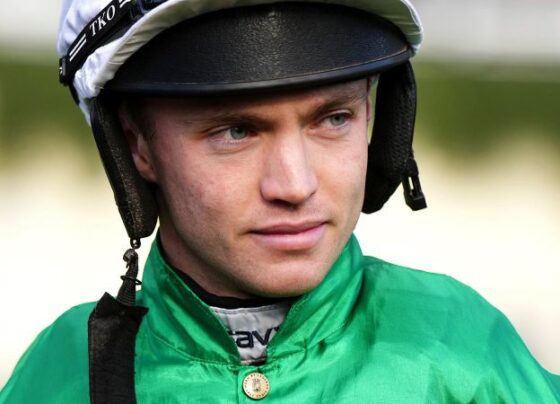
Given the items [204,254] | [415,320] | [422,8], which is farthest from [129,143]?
[422,8]

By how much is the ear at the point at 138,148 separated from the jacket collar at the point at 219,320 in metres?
0.20

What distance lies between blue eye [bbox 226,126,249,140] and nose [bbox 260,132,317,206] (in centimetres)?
7

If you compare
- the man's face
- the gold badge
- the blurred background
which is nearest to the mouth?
the man's face

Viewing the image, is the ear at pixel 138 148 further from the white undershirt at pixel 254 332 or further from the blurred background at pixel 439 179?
the blurred background at pixel 439 179

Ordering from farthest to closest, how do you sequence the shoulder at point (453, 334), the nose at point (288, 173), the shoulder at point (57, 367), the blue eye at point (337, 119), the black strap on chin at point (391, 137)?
1. the shoulder at point (57, 367)
2. the black strap on chin at point (391, 137)
3. the shoulder at point (453, 334)
4. the blue eye at point (337, 119)
5. the nose at point (288, 173)

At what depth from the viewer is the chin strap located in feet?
8.86

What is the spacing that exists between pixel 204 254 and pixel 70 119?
14.1ft

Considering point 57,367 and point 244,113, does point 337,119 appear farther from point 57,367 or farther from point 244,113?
point 57,367

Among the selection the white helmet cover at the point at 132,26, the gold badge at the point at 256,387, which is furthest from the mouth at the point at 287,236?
the white helmet cover at the point at 132,26

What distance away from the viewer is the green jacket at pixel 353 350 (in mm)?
2691

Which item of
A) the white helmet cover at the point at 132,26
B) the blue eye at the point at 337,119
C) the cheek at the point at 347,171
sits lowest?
the cheek at the point at 347,171

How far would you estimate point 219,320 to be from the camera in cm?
272

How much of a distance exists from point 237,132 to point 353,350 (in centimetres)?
55

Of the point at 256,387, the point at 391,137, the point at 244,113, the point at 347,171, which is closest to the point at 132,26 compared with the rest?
the point at 244,113
